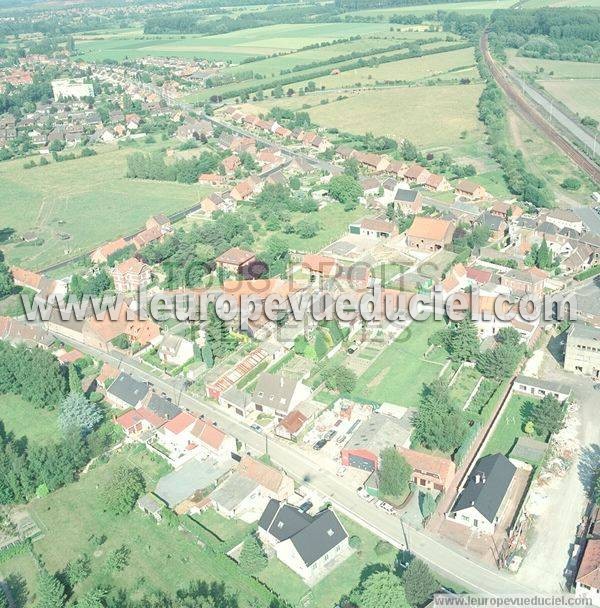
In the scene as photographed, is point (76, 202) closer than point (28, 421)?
No

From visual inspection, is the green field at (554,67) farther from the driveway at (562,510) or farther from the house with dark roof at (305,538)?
the house with dark roof at (305,538)

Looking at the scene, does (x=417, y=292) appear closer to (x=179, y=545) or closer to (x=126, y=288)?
(x=126, y=288)

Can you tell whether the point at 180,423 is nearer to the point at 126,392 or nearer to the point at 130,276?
the point at 126,392

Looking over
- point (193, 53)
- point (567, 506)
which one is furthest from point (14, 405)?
point (193, 53)

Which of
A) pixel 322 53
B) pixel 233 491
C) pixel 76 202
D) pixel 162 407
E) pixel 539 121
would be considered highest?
pixel 322 53

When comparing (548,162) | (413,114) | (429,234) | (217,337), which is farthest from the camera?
(413,114)

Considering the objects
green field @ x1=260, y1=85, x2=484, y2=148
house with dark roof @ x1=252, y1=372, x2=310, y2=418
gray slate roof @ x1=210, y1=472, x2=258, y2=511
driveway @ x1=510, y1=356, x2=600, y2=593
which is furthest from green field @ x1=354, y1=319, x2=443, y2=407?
green field @ x1=260, y1=85, x2=484, y2=148

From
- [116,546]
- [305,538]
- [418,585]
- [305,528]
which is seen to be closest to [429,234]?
[305,528]

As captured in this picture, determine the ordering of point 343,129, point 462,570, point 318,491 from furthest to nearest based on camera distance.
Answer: point 343,129 < point 318,491 < point 462,570
